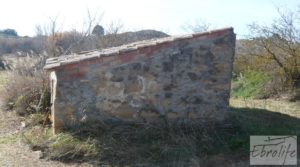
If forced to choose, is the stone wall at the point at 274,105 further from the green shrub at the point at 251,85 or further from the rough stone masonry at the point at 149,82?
the rough stone masonry at the point at 149,82

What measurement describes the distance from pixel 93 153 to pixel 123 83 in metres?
1.68

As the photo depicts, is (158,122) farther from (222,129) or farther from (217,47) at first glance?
(217,47)

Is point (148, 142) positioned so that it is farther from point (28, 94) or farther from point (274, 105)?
point (274, 105)

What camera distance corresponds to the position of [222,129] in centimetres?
944

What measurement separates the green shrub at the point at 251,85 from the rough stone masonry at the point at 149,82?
613cm

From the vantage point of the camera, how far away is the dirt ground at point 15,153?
759 cm

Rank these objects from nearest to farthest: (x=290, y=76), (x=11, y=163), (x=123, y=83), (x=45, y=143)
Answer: (x=11, y=163)
(x=45, y=143)
(x=123, y=83)
(x=290, y=76)

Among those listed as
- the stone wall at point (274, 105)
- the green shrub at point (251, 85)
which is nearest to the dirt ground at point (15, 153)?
the stone wall at point (274, 105)

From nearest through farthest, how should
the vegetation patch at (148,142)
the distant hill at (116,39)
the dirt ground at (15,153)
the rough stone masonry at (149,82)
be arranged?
the dirt ground at (15,153) → the vegetation patch at (148,142) → the rough stone masonry at (149,82) → the distant hill at (116,39)

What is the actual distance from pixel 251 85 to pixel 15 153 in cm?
1005

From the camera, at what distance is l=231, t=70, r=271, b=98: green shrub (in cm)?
1534

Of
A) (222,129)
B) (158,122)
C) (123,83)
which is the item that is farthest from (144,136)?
(222,129)

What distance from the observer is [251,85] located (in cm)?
1611

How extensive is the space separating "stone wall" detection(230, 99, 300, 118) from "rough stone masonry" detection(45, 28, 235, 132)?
135 inches
